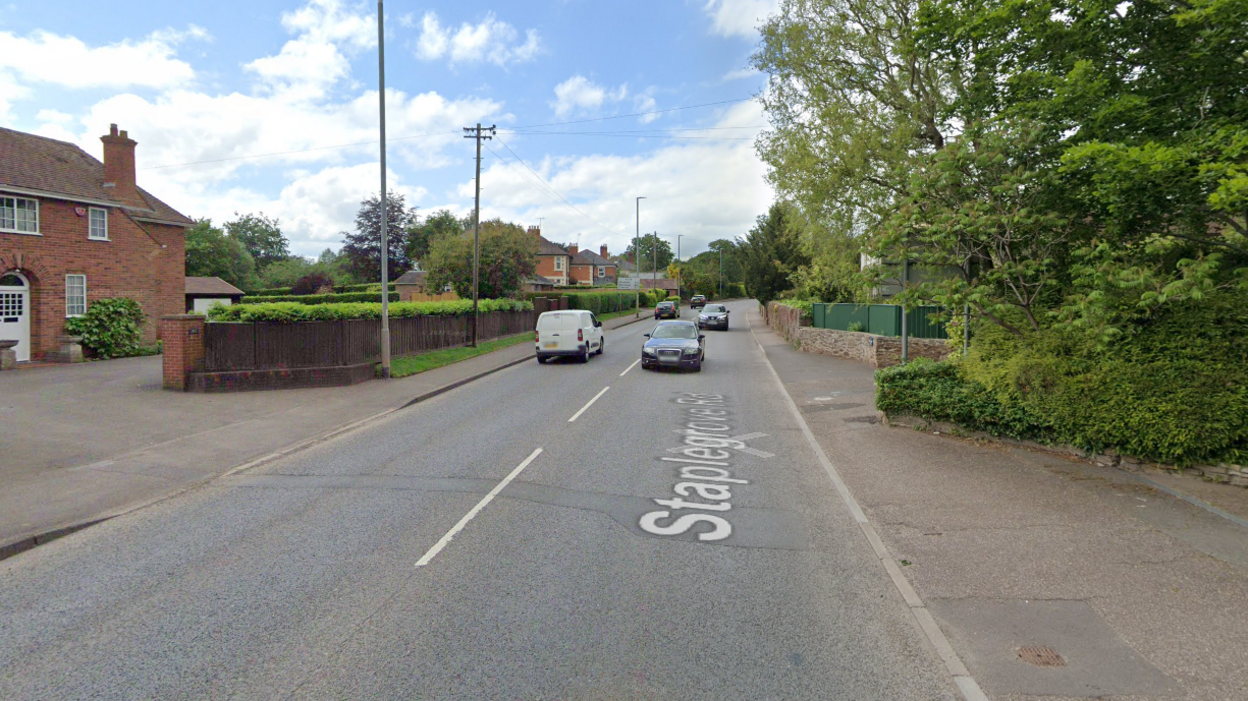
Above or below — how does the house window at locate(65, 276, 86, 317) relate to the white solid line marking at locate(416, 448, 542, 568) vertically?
above

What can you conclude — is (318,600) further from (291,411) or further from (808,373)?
(808,373)

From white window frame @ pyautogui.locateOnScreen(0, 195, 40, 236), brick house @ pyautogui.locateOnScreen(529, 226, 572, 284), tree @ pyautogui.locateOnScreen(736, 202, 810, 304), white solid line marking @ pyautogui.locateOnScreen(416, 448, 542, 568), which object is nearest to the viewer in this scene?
white solid line marking @ pyautogui.locateOnScreen(416, 448, 542, 568)

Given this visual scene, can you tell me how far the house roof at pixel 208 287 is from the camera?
154 ft

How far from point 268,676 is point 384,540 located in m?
2.23

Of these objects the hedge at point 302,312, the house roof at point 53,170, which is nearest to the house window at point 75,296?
the house roof at point 53,170

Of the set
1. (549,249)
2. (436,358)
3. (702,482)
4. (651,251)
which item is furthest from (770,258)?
(651,251)

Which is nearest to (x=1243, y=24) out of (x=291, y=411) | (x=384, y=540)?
(x=384, y=540)

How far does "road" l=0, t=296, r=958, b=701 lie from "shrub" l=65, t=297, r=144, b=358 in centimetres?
1842

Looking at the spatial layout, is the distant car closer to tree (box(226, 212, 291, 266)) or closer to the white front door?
the white front door

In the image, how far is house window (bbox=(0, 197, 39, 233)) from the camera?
821 inches

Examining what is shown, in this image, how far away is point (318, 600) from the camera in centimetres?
489

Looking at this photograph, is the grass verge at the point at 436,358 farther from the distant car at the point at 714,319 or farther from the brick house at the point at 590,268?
the brick house at the point at 590,268

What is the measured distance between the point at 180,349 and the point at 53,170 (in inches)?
552

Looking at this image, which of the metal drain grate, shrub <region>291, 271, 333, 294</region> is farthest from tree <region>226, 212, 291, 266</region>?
the metal drain grate
